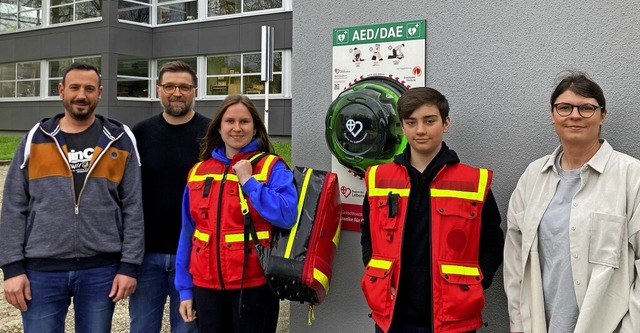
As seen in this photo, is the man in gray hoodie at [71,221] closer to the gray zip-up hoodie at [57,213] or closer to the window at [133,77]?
the gray zip-up hoodie at [57,213]

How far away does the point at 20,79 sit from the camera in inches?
946

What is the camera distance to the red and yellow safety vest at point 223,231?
9.66 ft

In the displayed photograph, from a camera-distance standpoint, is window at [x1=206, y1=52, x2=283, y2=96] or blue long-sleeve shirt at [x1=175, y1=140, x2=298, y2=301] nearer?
blue long-sleeve shirt at [x1=175, y1=140, x2=298, y2=301]

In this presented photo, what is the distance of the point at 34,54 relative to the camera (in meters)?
23.3

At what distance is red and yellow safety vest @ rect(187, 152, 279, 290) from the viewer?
2.94 metres

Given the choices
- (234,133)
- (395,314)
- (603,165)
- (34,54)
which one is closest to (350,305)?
(395,314)

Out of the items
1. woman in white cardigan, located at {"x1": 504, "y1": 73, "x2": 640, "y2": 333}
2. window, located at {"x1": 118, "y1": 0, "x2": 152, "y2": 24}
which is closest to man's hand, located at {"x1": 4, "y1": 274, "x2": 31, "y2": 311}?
woman in white cardigan, located at {"x1": 504, "y1": 73, "x2": 640, "y2": 333}

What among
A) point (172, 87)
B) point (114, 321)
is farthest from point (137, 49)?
point (172, 87)

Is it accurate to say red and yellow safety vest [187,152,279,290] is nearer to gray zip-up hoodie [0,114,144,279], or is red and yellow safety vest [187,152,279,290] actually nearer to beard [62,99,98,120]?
gray zip-up hoodie [0,114,144,279]

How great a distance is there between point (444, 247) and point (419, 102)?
0.62 meters

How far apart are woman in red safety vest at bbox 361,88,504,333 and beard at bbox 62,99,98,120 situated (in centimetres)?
156

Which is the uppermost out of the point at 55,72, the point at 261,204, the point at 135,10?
the point at 135,10

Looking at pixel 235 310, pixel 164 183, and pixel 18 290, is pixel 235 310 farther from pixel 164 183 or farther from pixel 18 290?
pixel 18 290

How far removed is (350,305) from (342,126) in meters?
1.07
